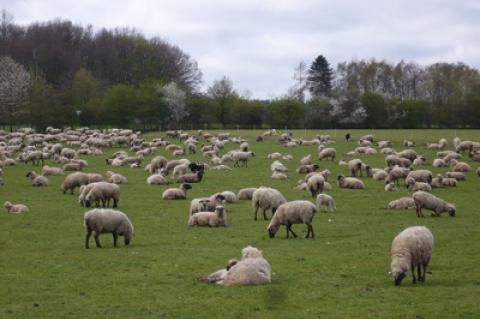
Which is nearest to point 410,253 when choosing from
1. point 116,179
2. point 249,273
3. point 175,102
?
point 249,273

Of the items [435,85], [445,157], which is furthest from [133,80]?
[445,157]

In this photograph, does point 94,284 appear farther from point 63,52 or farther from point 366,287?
point 63,52

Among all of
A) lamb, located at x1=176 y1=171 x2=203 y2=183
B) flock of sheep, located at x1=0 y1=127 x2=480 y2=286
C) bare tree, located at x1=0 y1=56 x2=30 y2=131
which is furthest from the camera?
bare tree, located at x1=0 y1=56 x2=30 y2=131

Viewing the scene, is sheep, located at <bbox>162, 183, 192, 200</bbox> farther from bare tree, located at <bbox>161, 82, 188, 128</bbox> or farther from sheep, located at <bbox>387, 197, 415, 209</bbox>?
bare tree, located at <bbox>161, 82, 188, 128</bbox>

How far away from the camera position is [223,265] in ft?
63.3

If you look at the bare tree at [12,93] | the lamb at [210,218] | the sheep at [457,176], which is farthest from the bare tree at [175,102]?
the lamb at [210,218]

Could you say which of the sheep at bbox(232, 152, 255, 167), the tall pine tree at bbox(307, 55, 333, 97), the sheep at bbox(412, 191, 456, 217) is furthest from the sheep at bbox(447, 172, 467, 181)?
the tall pine tree at bbox(307, 55, 333, 97)

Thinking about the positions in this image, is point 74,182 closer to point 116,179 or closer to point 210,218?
point 116,179

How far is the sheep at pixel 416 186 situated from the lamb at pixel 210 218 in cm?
1337

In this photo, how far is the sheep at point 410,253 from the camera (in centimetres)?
1636

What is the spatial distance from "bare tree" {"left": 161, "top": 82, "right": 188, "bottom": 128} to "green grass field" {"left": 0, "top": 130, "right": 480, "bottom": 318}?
89.6m

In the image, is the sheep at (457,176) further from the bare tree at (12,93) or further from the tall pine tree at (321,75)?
the tall pine tree at (321,75)

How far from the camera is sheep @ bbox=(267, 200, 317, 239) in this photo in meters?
23.4

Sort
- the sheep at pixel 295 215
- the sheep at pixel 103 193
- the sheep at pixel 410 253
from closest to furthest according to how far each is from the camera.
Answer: the sheep at pixel 410 253
the sheep at pixel 295 215
the sheep at pixel 103 193
